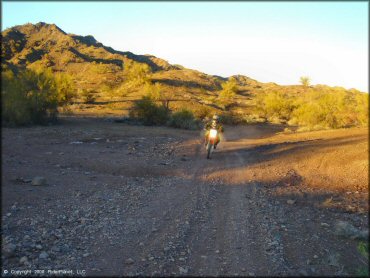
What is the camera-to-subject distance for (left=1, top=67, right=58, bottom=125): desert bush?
21531 millimetres

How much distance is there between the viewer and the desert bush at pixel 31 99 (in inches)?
848

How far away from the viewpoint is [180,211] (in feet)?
27.9

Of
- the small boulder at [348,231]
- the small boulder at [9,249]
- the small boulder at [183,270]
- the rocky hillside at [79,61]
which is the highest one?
the rocky hillside at [79,61]

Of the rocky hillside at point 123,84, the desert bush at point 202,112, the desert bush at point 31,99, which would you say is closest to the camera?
the desert bush at point 31,99

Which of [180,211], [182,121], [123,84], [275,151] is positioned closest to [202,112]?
[182,121]

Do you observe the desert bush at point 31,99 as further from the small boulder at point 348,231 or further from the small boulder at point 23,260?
the small boulder at point 348,231

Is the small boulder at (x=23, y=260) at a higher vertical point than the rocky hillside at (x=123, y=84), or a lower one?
lower

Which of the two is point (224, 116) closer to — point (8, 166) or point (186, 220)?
point (8, 166)

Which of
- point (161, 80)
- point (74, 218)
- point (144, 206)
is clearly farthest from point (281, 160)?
point (161, 80)

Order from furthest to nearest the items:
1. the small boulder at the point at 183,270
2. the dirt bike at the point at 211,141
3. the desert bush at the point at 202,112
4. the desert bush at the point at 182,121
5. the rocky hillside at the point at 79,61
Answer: the rocky hillside at the point at 79,61 → the desert bush at the point at 202,112 → the desert bush at the point at 182,121 → the dirt bike at the point at 211,141 → the small boulder at the point at 183,270

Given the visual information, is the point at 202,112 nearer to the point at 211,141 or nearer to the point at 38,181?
the point at 211,141

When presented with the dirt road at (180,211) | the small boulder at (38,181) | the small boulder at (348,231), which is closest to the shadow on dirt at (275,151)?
the dirt road at (180,211)

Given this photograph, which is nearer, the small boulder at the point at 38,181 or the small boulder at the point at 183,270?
the small boulder at the point at 183,270

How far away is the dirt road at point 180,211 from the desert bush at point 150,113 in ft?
41.6
